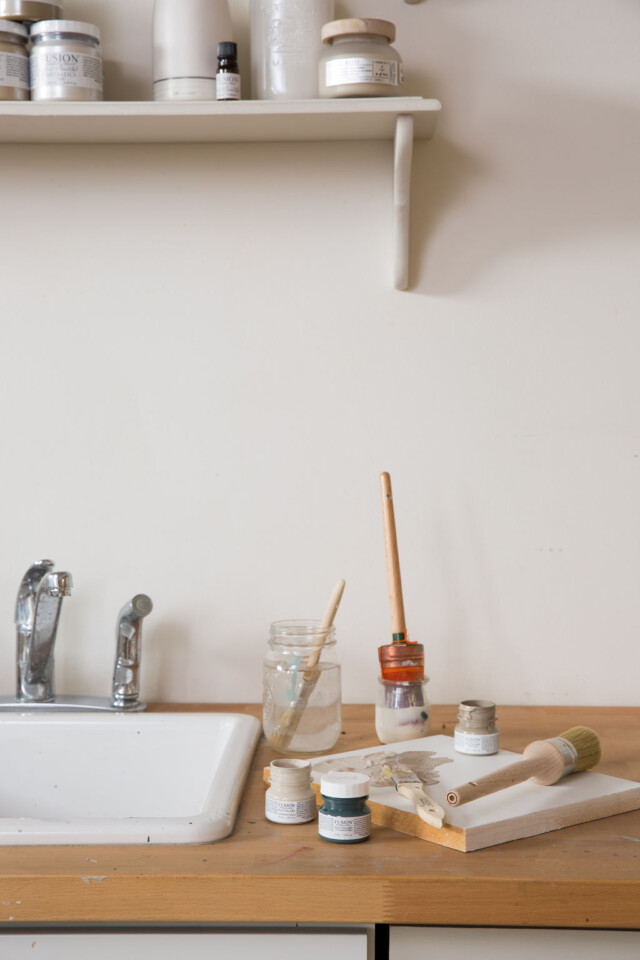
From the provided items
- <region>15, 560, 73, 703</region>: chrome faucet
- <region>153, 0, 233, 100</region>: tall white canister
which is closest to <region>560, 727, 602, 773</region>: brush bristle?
<region>15, 560, 73, 703</region>: chrome faucet

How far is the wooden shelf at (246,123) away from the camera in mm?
1163

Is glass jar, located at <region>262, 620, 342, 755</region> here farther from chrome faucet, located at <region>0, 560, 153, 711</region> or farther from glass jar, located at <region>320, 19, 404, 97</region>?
glass jar, located at <region>320, 19, 404, 97</region>

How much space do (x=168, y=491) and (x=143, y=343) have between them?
23 centimetres

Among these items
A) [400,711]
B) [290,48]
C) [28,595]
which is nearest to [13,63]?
[290,48]

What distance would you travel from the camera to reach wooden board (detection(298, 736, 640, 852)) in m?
0.86

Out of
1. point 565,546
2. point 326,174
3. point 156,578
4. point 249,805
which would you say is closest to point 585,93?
point 326,174

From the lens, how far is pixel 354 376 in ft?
4.49

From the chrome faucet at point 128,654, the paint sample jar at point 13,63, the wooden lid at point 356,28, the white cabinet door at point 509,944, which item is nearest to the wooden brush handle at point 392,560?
the chrome faucet at point 128,654

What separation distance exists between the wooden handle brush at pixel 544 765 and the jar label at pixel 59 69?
100 cm

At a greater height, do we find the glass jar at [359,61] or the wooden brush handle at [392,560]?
the glass jar at [359,61]

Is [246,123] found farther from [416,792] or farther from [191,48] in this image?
[416,792]

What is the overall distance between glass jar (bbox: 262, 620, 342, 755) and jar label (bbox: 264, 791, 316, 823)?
0.66 ft

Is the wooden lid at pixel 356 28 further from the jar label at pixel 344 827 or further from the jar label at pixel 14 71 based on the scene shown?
the jar label at pixel 344 827

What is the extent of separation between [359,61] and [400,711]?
818 mm
